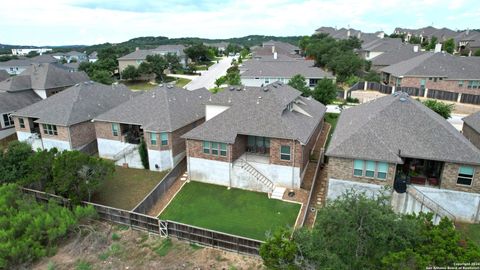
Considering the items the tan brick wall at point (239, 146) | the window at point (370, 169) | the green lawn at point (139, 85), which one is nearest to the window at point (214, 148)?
the tan brick wall at point (239, 146)

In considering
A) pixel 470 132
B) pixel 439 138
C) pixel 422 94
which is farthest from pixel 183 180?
pixel 422 94

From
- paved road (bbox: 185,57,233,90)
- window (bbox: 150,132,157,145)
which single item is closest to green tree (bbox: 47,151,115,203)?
window (bbox: 150,132,157,145)

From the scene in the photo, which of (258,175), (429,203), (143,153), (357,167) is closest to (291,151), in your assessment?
(258,175)

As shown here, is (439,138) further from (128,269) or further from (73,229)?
(73,229)

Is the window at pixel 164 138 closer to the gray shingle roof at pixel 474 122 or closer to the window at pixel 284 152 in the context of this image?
the window at pixel 284 152

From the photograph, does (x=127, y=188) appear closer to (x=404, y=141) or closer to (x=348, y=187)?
(x=348, y=187)
